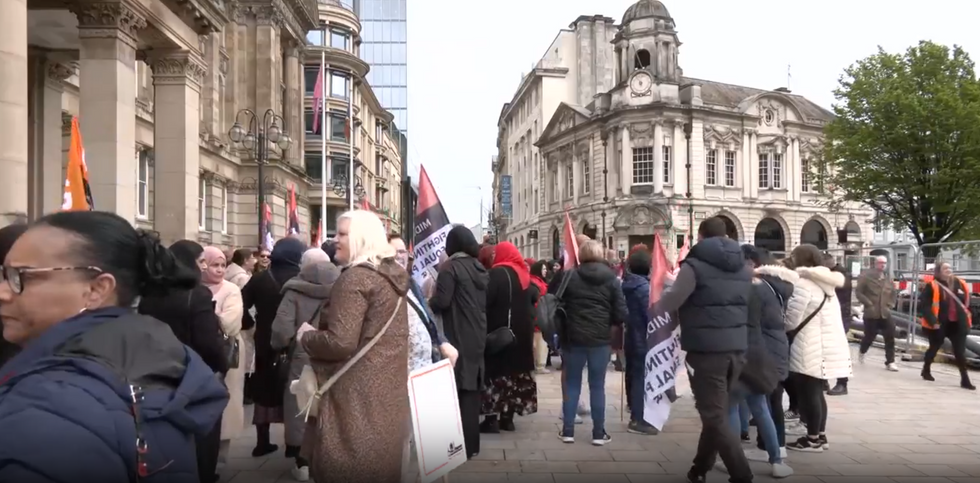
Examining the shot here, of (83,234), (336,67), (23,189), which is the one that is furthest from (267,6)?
(83,234)

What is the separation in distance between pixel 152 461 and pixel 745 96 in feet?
242

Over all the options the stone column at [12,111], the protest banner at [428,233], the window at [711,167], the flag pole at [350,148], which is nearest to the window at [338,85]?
the flag pole at [350,148]

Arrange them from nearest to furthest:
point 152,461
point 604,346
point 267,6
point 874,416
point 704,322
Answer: point 152,461
point 704,322
point 604,346
point 874,416
point 267,6

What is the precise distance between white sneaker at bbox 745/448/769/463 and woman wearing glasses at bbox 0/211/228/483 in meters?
6.03

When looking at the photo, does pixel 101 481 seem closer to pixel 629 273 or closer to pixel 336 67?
pixel 629 273

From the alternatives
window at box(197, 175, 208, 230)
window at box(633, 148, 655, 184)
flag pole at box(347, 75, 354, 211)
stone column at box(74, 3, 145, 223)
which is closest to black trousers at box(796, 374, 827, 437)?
stone column at box(74, 3, 145, 223)

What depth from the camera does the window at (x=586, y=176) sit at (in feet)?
213

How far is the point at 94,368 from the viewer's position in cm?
165

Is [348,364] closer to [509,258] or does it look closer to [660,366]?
Result: [509,258]

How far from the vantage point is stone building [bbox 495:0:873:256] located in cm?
5950

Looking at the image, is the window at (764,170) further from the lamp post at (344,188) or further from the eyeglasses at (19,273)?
the eyeglasses at (19,273)

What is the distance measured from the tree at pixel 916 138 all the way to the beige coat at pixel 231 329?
36654 millimetres

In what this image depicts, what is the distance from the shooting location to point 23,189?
33.6 ft

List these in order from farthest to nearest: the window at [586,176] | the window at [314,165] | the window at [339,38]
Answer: the window at [586,176]
the window at [339,38]
the window at [314,165]
